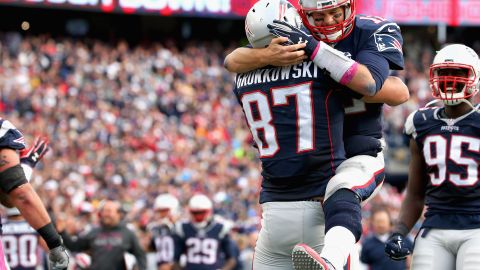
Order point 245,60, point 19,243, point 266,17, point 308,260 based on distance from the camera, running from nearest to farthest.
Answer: point 308,260 < point 266,17 < point 245,60 < point 19,243

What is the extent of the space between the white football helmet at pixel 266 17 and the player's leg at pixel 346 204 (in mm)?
730

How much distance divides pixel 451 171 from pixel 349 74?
122 cm

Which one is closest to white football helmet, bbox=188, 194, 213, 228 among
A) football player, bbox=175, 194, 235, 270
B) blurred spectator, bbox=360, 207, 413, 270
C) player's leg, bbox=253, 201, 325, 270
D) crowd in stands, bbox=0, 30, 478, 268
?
football player, bbox=175, 194, 235, 270

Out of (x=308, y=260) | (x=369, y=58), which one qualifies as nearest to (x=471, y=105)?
(x=369, y=58)

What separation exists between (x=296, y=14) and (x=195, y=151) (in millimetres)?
13757

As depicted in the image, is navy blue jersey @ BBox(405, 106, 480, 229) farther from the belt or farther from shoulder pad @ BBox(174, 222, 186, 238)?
shoulder pad @ BBox(174, 222, 186, 238)

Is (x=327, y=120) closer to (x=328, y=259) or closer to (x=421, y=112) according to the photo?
(x=328, y=259)

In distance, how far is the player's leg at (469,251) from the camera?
16.3 feet

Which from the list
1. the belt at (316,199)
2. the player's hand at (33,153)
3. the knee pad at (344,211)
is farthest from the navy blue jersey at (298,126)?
the player's hand at (33,153)

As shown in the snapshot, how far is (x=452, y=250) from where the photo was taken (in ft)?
16.9

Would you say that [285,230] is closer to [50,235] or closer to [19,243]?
[50,235]

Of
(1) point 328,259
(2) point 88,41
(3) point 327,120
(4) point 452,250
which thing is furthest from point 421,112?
(2) point 88,41

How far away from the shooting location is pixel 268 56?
175 inches

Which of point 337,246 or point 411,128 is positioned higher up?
point 411,128
